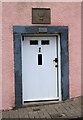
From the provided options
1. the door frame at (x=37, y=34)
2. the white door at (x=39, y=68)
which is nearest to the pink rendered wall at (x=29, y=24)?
the door frame at (x=37, y=34)

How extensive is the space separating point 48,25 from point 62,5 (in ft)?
2.41

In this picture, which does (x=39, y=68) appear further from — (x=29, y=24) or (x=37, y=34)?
(x=29, y=24)

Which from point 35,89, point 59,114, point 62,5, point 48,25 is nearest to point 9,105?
point 35,89

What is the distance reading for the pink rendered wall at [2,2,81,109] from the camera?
32.2 ft

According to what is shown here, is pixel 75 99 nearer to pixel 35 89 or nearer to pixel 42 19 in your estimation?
pixel 35 89

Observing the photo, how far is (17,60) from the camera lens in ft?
32.6

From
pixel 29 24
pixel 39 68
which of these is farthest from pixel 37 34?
pixel 39 68

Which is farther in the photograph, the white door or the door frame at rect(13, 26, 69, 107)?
the white door

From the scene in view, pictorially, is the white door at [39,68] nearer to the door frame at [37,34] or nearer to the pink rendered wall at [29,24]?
the door frame at [37,34]

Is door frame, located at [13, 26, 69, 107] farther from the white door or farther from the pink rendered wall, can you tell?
the white door

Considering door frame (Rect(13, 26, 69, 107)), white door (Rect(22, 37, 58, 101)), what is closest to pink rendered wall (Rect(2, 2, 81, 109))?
door frame (Rect(13, 26, 69, 107))

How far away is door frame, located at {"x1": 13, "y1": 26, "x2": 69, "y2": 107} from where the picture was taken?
9.91 m

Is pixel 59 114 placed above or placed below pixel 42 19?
below

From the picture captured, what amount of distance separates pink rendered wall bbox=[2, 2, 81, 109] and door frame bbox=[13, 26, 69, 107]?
0.11 metres
